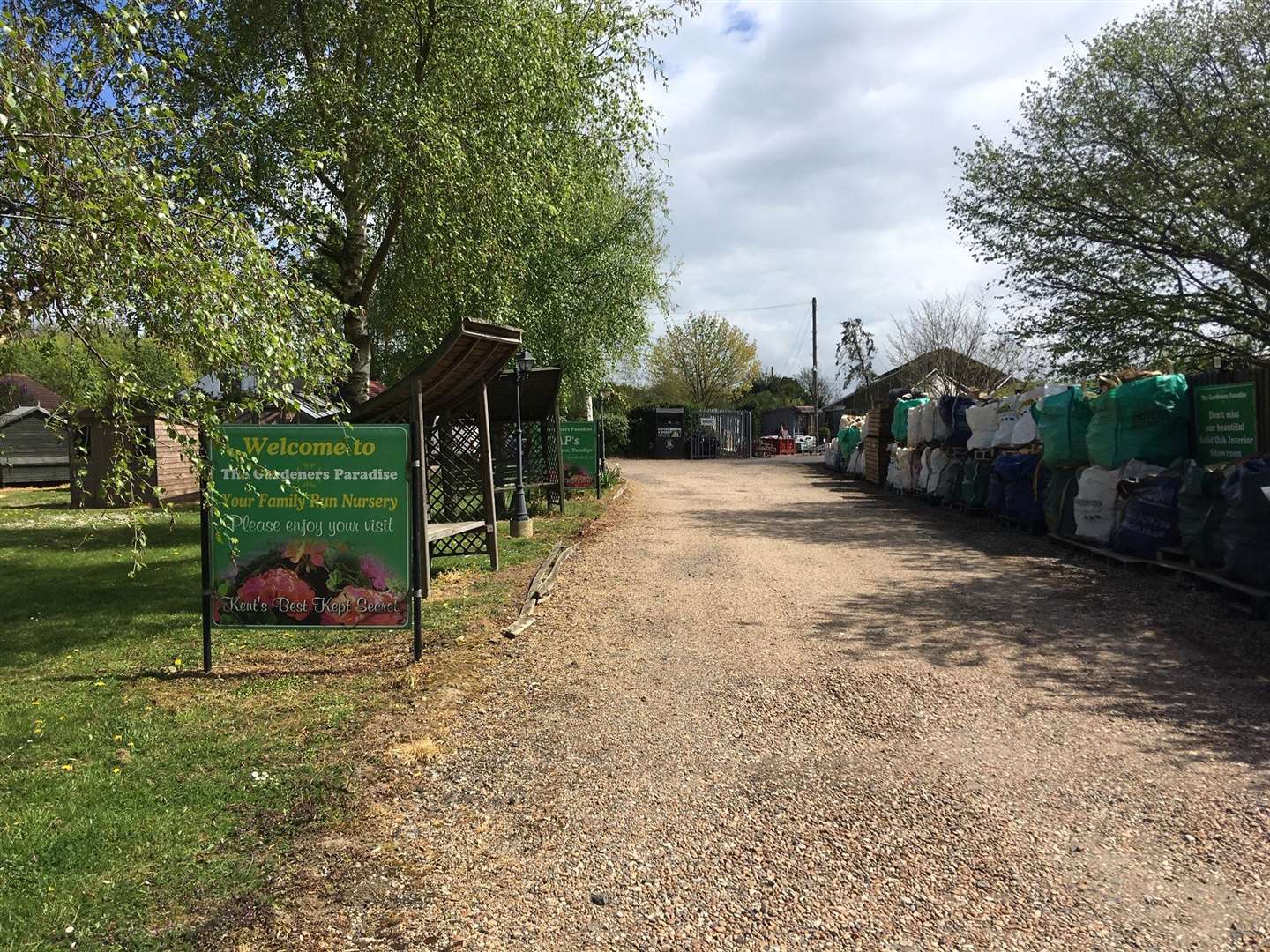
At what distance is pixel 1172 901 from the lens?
9.70 ft

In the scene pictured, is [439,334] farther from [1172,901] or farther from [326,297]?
[1172,901]

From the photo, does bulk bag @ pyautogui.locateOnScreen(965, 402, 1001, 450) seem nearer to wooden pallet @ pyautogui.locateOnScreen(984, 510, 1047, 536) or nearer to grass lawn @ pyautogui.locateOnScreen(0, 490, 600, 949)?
wooden pallet @ pyautogui.locateOnScreen(984, 510, 1047, 536)

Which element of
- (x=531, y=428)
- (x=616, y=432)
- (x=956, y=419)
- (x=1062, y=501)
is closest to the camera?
(x=1062, y=501)

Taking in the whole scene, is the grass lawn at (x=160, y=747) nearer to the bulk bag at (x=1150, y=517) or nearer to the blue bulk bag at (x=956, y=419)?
the bulk bag at (x=1150, y=517)

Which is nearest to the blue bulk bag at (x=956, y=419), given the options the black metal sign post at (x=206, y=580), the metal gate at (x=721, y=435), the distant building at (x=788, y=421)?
the black metal sign post at (x=206, y=580)

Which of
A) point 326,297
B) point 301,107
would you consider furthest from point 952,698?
point 301,107

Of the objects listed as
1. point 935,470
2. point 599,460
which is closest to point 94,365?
point 935,470

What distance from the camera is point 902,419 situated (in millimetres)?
19859

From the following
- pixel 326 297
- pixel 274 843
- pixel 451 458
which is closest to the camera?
pixel 274 843

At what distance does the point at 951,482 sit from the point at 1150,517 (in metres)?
6.73

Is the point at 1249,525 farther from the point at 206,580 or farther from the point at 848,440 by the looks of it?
the point at 848,440

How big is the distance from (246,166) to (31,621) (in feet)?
18.9

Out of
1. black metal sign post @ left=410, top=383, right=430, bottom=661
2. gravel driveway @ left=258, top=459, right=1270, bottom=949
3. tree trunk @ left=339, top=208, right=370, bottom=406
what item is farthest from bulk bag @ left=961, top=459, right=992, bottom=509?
black metal sign post @ left=410, top=383, right=430, bottom=661

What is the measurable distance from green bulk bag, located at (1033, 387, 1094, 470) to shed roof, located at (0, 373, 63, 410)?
3694cm
